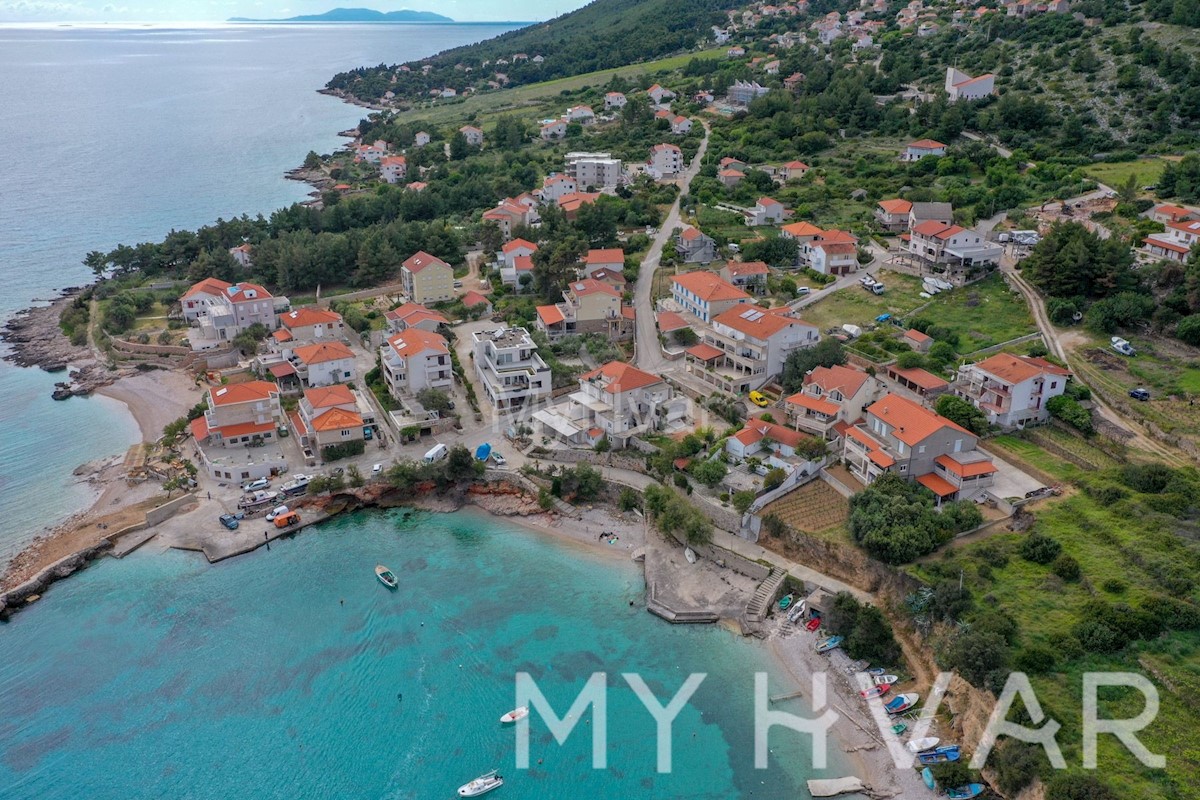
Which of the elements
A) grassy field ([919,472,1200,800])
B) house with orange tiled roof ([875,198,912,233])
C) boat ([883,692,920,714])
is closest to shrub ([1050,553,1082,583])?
grassy field ([919,472,1200,800])

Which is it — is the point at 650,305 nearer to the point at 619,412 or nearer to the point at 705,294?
the point at 705,294

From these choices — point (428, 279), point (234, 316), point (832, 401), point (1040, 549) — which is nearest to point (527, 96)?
point (428, 279)

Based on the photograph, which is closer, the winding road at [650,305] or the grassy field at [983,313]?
the grassy field at [983,313]

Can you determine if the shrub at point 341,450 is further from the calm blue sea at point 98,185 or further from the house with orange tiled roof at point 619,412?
the calm blue sea at point 98,185

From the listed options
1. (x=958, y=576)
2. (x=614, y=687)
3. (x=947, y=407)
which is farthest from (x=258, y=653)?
(x=947, y=407)

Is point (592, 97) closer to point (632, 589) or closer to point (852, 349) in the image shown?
point (852, 349)

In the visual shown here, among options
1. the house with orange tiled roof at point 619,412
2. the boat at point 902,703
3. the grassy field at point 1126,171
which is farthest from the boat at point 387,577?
the grassy field at point 1126,171
